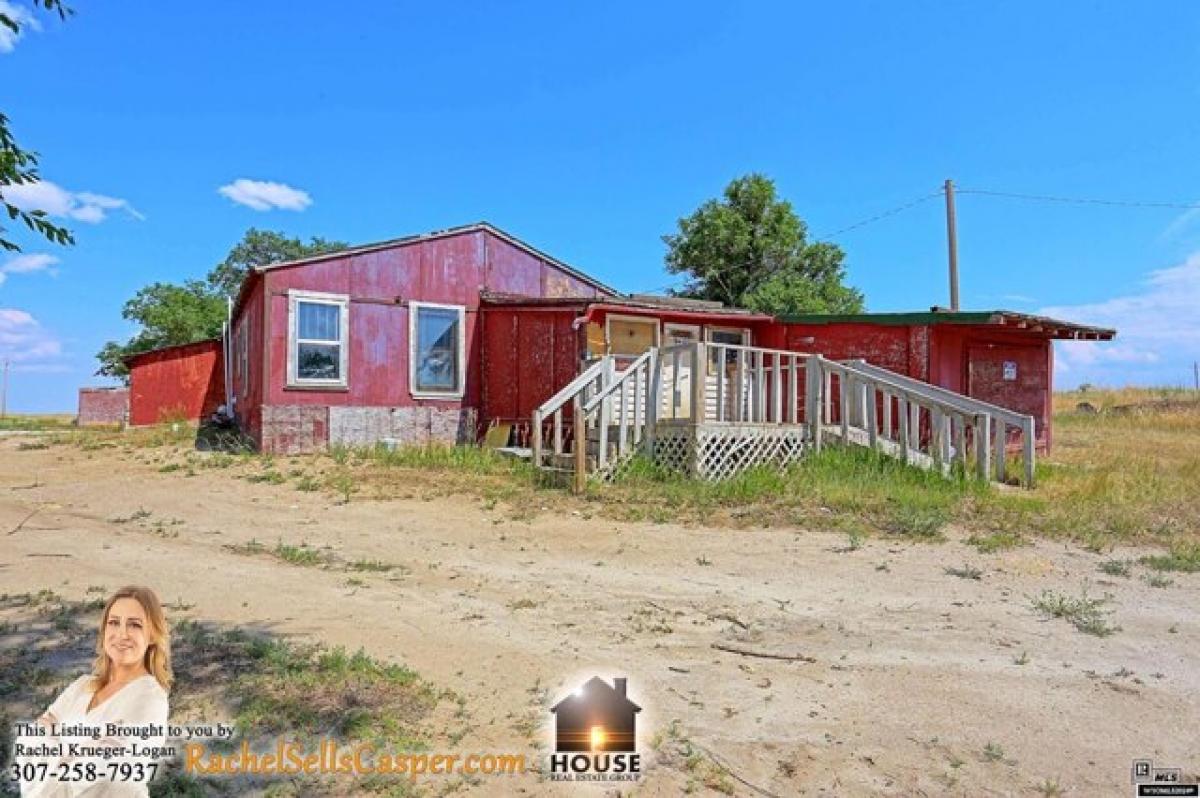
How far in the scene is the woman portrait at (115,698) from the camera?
6.92 ft

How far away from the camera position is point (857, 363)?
39.3ft

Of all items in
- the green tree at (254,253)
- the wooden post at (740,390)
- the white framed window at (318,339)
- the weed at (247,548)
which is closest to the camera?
the weed at (247,548)

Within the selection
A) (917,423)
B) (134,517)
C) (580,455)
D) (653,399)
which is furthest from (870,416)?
(134,517)

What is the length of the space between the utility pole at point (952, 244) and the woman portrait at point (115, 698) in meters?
20.0

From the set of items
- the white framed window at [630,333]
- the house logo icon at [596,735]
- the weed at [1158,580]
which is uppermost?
the white framed window at [630,333]

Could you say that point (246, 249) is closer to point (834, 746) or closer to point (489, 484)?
point (489, 484)

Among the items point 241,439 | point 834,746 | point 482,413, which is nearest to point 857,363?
point 482,413

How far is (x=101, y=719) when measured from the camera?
2115 millimetres

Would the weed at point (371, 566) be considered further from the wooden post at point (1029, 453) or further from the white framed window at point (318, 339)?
the wooden post at point (1029, 453)

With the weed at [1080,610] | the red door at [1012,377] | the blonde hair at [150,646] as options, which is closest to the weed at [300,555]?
the blonde hair at [150,646]

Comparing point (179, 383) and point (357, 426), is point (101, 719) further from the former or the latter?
point (179, 383)

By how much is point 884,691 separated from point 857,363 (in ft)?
28.6

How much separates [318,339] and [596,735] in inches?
441

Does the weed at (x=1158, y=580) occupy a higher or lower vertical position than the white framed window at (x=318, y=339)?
lower
